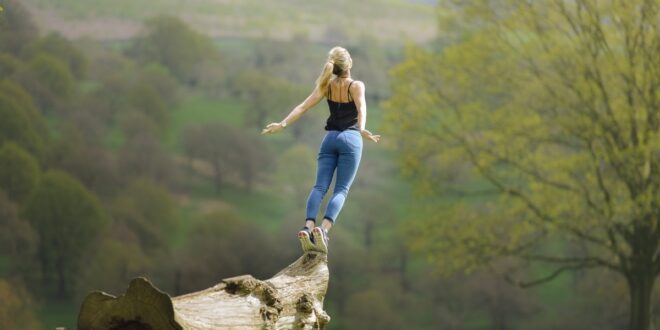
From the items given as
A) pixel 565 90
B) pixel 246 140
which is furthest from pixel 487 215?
pixel 246 140

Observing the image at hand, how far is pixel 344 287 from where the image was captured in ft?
83.9

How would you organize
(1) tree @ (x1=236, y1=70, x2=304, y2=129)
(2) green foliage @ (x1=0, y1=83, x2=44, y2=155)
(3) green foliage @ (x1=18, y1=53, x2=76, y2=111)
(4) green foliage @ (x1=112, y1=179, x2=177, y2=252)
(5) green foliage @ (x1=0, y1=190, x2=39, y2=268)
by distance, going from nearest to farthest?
(5) green foliage @ (x1=0, y1=190, x2=39, y2=268), (2) green foliage @ (x1=0, y1=83, x2=44, y2=155), (3) green foliage @ (x1=18, y1=53, x2=76, y2=111), (4) green foliage @ (x1=112, y1=179, x2=177, y2=252), (1) tree @ (x1=236, y1=70, x2=304, y2=129)

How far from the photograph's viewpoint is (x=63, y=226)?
2231cm

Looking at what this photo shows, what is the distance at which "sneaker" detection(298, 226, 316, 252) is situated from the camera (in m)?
8.21

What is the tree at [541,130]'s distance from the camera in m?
19.4

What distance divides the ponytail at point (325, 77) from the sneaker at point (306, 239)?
3.97ft

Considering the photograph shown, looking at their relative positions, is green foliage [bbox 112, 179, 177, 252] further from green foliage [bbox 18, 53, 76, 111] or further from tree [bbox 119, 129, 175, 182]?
green foliage [bbox 18, 53, 76, 111]

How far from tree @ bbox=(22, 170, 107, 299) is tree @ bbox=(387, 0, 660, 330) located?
732cm

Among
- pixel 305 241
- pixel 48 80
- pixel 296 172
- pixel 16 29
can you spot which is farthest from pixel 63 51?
pixel 305 241

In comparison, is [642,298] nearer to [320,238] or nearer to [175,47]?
[320,238]

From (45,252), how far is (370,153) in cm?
945

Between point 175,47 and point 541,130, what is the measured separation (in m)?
11.0

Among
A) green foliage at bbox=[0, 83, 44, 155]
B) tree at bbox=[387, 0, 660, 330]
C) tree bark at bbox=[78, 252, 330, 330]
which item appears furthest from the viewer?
green foliage at bbox=[0, 83, 44, 155]

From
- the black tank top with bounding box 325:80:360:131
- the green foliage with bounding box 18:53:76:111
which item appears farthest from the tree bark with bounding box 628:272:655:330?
the green foliage with bounding box 18:53:76:111
